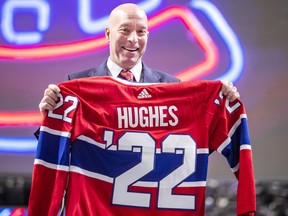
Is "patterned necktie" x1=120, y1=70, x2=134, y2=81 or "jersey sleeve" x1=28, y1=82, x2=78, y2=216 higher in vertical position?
"patterned necktie" x1=120, y1=70, x2=134, y2=81

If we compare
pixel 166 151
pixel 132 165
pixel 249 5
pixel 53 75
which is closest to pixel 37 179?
pixel 132 165

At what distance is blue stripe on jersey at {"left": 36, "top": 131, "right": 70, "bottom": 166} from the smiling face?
1.52ft

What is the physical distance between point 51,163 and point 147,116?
15.2 inches

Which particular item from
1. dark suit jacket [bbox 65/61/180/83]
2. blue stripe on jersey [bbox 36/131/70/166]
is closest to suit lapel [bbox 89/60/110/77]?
dark suit jacket [bbox 65/61/180/83]

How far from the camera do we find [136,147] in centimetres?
205

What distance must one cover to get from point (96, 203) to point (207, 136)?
1.55 ft

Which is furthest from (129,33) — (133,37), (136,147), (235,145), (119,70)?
(235,145)

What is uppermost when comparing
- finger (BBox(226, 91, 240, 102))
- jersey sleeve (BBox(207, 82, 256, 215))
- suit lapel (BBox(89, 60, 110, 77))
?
suit lapel (BBox(89, 60, 110, 77))

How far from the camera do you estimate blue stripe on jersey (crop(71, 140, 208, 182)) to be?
203 cm

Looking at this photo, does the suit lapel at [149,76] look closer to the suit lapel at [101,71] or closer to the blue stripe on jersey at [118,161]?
the suit lapel at [101,71]

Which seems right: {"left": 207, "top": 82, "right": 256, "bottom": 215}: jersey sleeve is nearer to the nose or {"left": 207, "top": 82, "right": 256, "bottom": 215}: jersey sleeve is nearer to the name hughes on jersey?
the name hughes on jersey

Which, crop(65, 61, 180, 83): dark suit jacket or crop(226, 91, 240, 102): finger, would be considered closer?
crop(226, 91, 240, 102): finger

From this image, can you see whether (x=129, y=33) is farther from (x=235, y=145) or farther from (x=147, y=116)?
(x=235, y=145)

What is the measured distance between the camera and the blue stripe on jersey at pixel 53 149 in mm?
1976
